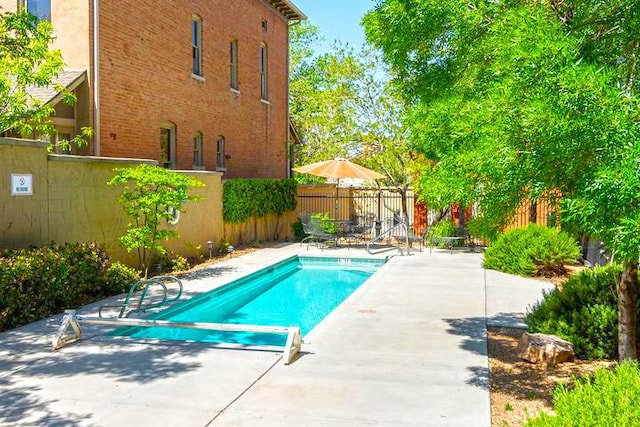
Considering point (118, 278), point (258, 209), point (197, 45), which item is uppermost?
point (197, 45)

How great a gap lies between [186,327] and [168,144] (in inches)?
424

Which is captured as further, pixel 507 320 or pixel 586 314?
pixel 507 320

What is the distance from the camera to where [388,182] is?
2572 centimetres

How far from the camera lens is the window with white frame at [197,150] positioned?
19312 mm

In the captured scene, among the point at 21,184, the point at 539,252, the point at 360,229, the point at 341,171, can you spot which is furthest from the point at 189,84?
the point at 539,252

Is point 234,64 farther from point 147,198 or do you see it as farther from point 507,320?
point 507,320

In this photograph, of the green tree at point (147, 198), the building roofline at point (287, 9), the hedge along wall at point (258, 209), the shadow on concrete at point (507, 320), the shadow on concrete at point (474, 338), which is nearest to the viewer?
the shadow on concrete at point (474, 338)

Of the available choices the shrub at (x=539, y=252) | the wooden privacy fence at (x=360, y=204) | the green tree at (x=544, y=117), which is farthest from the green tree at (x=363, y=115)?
the green tree at (x=544, y=117)

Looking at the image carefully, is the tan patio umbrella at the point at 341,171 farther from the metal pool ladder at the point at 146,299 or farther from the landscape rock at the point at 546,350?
the landscape rock at the point at 546,350

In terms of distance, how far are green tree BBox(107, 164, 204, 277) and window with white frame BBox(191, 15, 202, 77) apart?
7077 mm

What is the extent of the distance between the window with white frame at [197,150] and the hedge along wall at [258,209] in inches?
55.4

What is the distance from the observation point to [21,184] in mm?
10117

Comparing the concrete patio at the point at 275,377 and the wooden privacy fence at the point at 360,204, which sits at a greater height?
the wooden privacy fence at the point at 360,204

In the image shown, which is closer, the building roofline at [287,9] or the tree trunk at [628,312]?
the tree trunk at [628,312]
